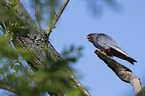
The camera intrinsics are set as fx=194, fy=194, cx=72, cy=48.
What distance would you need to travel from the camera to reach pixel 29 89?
1042mm

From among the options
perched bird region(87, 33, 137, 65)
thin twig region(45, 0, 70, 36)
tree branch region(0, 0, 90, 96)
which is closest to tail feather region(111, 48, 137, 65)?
perched bird region(87, 33, 137, 65)

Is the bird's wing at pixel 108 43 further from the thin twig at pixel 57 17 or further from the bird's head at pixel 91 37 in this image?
the thin twig at pixel 57 17

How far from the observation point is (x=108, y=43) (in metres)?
3.10


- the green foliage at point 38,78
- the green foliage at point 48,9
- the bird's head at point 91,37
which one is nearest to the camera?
the green foliage at point 38,78

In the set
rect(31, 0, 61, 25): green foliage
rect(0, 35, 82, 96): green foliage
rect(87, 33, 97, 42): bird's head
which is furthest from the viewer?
rect(87, 33, 97, 42): bird's head

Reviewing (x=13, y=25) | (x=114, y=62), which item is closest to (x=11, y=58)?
(x=13, y=25)

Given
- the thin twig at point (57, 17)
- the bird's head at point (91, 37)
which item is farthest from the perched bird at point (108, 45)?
the thin twig at point (57, 17)

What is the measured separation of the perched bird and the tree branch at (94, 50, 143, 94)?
0.21 metres

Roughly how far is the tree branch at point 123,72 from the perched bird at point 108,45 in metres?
0.21

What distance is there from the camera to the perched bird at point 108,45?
9.24 ft

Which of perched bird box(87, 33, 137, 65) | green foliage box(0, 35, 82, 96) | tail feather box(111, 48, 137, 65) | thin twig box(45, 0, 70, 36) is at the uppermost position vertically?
thin twig box(45, 0, 70, 36)

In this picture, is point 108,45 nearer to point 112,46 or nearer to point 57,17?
point 112,46

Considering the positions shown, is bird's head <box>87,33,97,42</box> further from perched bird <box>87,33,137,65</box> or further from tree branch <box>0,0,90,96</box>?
tree branch <box>0,0,90,96</box>

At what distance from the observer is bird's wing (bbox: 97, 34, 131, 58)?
2892mm
